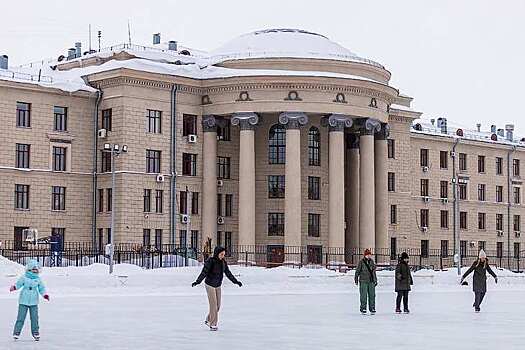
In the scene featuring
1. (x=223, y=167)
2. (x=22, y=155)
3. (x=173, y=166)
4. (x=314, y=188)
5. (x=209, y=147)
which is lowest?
(x=314, y=188)

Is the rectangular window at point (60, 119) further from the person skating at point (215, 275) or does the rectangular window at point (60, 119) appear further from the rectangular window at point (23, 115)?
the person skating at point (215, 275)

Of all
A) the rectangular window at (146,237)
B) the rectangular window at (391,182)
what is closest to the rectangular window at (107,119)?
the rectangular window at (146,237)

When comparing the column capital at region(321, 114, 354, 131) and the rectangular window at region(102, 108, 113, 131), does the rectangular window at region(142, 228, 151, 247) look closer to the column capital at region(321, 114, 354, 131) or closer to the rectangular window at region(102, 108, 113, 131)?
the rectangular window at region(102, 108, 113, 131)

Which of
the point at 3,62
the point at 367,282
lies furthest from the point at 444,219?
the point at 367,282

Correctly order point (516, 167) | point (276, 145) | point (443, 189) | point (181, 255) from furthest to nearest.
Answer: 1. point (516, 167)
2. point (443, 189)
3. point (276, 145)
4. point (181, 255)

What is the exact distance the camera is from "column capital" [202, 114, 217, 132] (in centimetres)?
6050

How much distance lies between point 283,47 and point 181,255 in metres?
14.7

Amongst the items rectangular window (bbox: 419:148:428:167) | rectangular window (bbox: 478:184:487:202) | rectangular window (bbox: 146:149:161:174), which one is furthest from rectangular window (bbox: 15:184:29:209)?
rectangular window (bbox: 478:184:487:202)

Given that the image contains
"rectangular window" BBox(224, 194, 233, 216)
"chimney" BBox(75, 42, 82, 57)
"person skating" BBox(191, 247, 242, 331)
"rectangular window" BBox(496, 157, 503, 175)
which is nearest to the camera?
"person skating" BBox(191, 247, 242, 331)

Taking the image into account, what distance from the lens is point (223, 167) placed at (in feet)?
205

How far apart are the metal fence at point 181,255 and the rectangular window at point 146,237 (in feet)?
1.17

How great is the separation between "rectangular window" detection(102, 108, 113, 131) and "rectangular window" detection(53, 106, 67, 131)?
7.05 ft

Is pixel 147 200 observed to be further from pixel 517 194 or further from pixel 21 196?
pixel 517 194

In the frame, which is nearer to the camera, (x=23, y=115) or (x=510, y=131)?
(x=23, y=115)
